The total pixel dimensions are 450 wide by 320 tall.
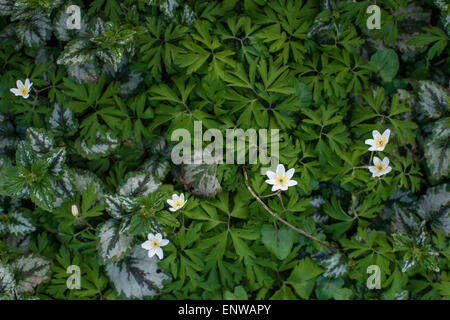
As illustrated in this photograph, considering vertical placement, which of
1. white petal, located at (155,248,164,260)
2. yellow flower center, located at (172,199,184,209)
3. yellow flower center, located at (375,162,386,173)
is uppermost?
yellow flower center, located at (375,162,386,173)

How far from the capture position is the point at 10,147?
3473 millimetres

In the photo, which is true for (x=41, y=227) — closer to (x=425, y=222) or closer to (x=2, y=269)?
(x=2, y=269)

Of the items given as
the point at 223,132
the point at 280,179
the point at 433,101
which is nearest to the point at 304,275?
the point at 280,179

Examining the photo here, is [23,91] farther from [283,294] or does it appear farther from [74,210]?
[283,294]

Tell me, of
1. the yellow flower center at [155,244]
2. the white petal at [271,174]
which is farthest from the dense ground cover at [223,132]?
the white petal at [271,174]

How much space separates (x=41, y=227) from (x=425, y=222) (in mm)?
3728

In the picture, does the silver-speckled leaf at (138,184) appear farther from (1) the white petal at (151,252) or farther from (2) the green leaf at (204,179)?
(1) the white petal at (151,252)

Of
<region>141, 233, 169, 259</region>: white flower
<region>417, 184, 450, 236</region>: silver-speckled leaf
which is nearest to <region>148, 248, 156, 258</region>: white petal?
<region>141, 233, 169, 259</region>: white flower

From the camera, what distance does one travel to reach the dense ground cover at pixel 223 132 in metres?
3.18

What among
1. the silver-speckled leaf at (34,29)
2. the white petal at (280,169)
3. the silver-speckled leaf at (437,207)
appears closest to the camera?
the white petal at (280,169)

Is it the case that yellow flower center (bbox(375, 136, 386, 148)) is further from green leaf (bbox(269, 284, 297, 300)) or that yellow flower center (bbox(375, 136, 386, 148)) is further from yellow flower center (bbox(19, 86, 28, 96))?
yellow flower center (bbox(19, 86, 28, 96))

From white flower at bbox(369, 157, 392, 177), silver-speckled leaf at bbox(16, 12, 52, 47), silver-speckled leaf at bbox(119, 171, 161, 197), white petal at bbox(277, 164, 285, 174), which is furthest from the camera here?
silver-speckled leaf at bbox(16, 12, 52, 47)

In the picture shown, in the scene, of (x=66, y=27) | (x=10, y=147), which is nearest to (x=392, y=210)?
(x=66, y=27)

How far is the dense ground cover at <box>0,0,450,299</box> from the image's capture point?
10.4 ft
